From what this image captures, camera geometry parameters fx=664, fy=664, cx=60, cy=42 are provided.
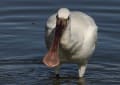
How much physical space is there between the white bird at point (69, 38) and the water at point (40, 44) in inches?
21.3

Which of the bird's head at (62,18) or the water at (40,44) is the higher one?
the bird's head at (62,18)

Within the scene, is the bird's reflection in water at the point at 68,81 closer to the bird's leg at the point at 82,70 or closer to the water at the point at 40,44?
the water at the point at 40,44

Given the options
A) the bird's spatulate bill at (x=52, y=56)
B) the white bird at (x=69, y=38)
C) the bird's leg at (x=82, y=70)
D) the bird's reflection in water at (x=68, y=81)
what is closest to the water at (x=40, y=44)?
the bird's reflection in water at (x=68, y=81)

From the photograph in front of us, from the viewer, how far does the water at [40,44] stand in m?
11.7

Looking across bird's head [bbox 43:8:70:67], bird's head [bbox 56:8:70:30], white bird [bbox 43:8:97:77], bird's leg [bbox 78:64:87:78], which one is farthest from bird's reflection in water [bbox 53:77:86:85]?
bird's head [bbox 56:8:70:30]

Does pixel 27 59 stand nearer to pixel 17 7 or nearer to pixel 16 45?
pixel 16 45

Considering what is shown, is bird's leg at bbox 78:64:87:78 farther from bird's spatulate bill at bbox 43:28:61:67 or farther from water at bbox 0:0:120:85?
bird's spatulate bill at bbox 43:28:61:67

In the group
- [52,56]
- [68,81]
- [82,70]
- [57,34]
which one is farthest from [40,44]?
[57,34]

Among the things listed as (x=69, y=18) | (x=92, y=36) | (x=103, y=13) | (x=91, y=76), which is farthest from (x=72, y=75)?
(x=103, y=13)

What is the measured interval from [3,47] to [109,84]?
2.41 meters

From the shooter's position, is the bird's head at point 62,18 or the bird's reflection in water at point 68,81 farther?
the bird's reflection in water at point 68,81

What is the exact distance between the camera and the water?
1167 centimetres

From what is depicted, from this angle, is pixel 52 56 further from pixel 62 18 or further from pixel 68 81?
pixel 68 81

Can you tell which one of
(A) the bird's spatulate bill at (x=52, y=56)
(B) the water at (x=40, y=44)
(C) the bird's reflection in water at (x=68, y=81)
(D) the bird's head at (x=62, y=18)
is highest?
(D) the bird's head at (x=62, y=18)
